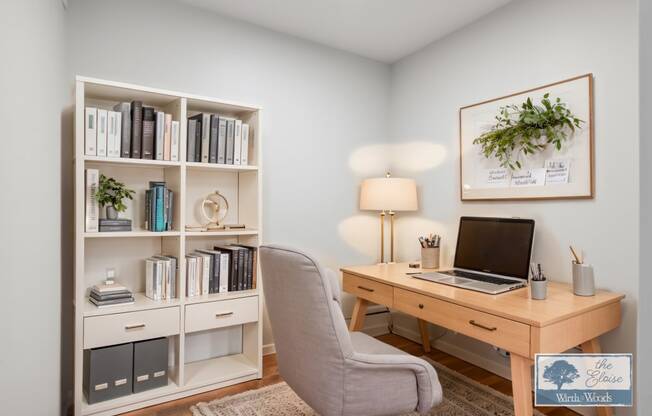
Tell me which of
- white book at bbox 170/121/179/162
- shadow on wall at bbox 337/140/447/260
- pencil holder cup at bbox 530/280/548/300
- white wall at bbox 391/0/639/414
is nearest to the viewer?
pencil holder cup at bbox 530/280/548/300

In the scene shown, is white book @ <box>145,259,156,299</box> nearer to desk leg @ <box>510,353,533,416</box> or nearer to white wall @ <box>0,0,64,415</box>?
white wall @ <box>0,0,64,415</box>

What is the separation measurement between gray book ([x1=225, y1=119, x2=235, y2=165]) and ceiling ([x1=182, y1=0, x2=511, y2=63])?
32.0 inches

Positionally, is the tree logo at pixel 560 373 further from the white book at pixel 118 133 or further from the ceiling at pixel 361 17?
the white book at pixel 118 133

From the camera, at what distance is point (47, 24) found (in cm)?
162

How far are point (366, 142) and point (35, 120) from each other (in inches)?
96.1

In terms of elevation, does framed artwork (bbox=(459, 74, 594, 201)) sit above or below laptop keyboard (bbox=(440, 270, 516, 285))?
above

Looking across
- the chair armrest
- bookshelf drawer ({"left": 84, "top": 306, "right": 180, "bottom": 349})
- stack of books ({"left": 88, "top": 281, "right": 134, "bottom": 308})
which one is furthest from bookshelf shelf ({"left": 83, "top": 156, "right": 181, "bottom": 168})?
the chair armrest

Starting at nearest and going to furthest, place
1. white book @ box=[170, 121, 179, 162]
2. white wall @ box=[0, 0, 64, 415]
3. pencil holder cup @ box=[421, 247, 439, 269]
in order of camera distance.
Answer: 1. white wall @ box=[0, 0, 64, 415]
2. white book @ box=[170, 121, 179, 162]
3. pencil holder cup @ box=[421, 247, 439, 269]

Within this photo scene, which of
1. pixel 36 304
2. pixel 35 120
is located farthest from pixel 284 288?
pixel 35 120

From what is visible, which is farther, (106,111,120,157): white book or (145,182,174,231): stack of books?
(145,182,174,231): stack of books

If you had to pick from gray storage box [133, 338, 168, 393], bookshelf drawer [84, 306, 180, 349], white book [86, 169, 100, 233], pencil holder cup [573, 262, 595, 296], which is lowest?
gray storage box [133, 338, 168, 393]

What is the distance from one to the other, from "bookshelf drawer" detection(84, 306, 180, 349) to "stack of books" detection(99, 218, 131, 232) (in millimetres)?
466

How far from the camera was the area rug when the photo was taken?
207 centimetres

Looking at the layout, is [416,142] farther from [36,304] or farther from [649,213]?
[649,213]
